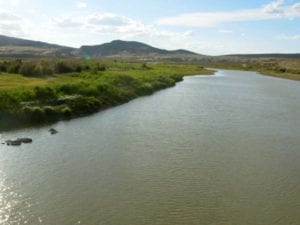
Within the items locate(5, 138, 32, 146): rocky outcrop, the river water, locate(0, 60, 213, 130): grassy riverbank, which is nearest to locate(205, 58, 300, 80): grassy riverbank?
locate(0, 60, 213, 130): grassy riverbank

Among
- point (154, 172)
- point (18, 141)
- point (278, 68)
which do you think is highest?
point (278, 68)

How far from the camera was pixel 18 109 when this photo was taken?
31.4 metres

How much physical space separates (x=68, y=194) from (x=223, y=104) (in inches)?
1180

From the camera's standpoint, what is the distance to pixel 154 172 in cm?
1973

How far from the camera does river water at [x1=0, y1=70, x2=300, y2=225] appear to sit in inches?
594

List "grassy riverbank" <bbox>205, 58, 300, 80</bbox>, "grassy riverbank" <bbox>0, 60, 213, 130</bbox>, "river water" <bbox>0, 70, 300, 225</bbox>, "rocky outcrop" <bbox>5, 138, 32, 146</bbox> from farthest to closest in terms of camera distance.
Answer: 1. "grassy riverbank" <bbox>205, 58, 300, 80</bbox>
2. "grassy riverbank" <bbox>0, 60, 213, 130</bbox>
3. "rocky outcrop" <bbox>5, 138, 32, 146</bbox>
4. "river water" <bbox>0, 70, 300, 225</bbox>

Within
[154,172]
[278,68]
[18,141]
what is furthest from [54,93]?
[278,68]

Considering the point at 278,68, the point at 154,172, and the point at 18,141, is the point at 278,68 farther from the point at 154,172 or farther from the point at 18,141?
the point at 154,172

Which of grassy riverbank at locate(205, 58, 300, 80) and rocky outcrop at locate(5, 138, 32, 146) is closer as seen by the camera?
rocky outcrop at locate(5, 138, 32, 146)

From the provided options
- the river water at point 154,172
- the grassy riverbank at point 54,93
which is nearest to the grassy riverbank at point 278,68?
the grassy riverbank at point 54,93

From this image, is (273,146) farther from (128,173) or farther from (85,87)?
(85,87)

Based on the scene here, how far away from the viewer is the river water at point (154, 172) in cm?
1508

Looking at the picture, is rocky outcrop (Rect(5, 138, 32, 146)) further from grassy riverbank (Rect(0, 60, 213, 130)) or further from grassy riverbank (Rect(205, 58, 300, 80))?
grassy riverbank (Rect(205, 58, 300, 80))

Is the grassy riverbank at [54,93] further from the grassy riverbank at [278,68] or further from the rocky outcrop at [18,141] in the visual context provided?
the grassy riverbank at [278,68]
